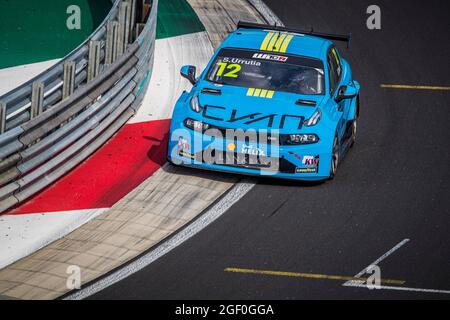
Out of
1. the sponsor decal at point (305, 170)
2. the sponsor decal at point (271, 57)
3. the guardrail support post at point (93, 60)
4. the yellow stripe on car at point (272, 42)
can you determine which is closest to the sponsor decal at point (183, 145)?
the sponsor decal at point (305, 170)

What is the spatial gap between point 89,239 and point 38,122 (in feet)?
5.56

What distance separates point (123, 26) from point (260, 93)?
9.09ft

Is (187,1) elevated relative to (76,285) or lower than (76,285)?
elevated

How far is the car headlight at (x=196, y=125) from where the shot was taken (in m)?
13.7

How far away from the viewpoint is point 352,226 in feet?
41.8

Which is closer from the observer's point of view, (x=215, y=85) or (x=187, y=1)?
(x=215, y=85)

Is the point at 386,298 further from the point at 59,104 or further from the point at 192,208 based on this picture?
the point at 59,104

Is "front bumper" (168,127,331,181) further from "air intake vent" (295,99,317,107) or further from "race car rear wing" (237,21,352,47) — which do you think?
"race car rear wing" (237,21,352,47)

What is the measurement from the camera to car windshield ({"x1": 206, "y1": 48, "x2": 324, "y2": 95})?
47.4ft

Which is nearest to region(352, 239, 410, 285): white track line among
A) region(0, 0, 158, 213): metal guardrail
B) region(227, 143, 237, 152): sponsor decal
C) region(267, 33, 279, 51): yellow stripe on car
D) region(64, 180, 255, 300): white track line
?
region(64, 180, 255, 300): white track line

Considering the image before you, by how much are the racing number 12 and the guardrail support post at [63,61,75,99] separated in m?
2.11

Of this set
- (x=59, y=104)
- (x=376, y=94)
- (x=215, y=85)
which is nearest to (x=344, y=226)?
(x=215, y=85)

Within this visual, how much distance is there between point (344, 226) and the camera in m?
12.7

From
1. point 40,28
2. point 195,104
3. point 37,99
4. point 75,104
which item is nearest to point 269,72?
point 195,104
